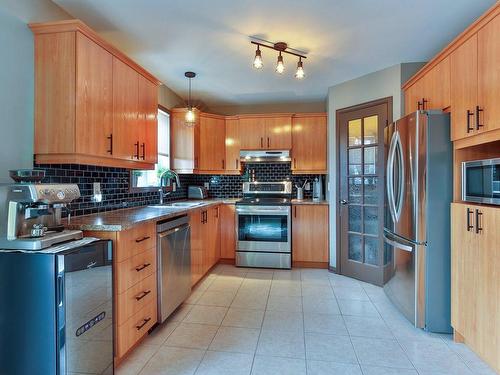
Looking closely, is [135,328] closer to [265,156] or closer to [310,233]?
[310,233]

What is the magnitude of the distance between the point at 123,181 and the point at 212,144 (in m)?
1.75

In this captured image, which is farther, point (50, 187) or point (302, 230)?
point (302, 230)

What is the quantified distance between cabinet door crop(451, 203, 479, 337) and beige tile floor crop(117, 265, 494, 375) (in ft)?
0.72

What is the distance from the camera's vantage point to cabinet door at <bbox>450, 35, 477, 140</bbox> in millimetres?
1877

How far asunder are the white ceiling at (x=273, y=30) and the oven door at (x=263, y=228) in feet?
5.61

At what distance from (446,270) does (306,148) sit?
2.49m

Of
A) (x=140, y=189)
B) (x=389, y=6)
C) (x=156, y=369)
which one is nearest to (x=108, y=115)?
(x=140, y=189)

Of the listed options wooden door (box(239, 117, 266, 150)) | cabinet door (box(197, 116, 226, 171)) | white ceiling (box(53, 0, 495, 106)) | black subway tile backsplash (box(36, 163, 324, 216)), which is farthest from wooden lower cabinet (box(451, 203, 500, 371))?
cabinet door (box(197, 116, 226, 171))

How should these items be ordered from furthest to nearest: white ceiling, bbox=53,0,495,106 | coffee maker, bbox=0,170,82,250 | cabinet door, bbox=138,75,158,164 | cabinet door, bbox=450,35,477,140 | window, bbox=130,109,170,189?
window, bbox=130,109,170,189 → cabinet door, bbox=138,75,158,164 → white ceiling, bbox=53,0,495,106 → cabinet door, bbox=450,35,477,140 → coffee maker, bbox=0,170,82,250

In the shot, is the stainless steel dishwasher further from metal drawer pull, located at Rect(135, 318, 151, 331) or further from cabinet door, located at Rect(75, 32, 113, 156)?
cabinet door, located at Rect(75, 32, 113, 156)

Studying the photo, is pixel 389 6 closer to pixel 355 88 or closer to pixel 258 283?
pixel 355 88

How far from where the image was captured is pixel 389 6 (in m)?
2.07

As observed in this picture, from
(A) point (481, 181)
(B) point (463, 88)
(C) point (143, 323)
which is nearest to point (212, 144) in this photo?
(C) point (143, 323)

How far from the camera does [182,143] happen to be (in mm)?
4082
